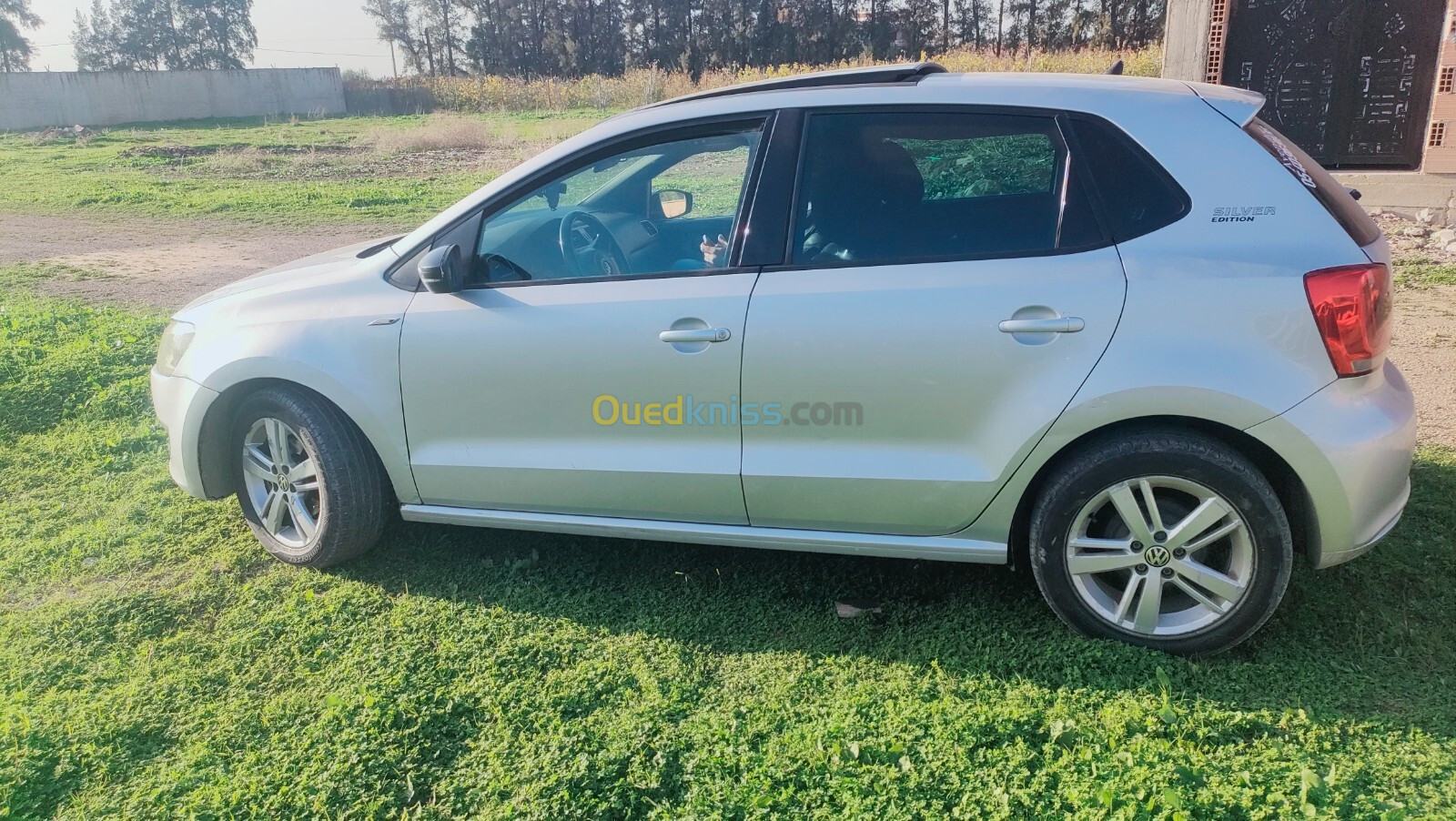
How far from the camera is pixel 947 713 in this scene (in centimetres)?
290

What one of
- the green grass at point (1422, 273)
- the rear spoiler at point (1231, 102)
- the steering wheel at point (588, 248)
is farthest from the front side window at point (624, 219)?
the green grass at point (1422, 273)

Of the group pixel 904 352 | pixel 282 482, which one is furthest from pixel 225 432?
pixel 904 352

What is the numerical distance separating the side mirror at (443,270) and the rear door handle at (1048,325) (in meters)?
1.91

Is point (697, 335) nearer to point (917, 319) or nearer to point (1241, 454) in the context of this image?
point (917, 319)

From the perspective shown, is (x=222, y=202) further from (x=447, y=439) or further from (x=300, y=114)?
(x=300, y=114)

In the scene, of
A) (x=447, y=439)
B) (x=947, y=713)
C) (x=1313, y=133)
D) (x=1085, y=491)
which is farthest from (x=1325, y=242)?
(x=1313, y=133)

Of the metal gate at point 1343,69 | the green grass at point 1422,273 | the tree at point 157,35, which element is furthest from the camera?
the tree at point 157,35

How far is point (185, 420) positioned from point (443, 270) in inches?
54.8

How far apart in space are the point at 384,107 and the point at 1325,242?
4640cm

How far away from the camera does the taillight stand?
2.80 m

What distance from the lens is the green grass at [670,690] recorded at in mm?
2645

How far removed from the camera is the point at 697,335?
128 inches

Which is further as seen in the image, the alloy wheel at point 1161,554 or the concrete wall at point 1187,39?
the concrete wall at point 1187,39

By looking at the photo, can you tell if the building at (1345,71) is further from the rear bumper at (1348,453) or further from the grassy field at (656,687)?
the rear bumper at (1348,453)
